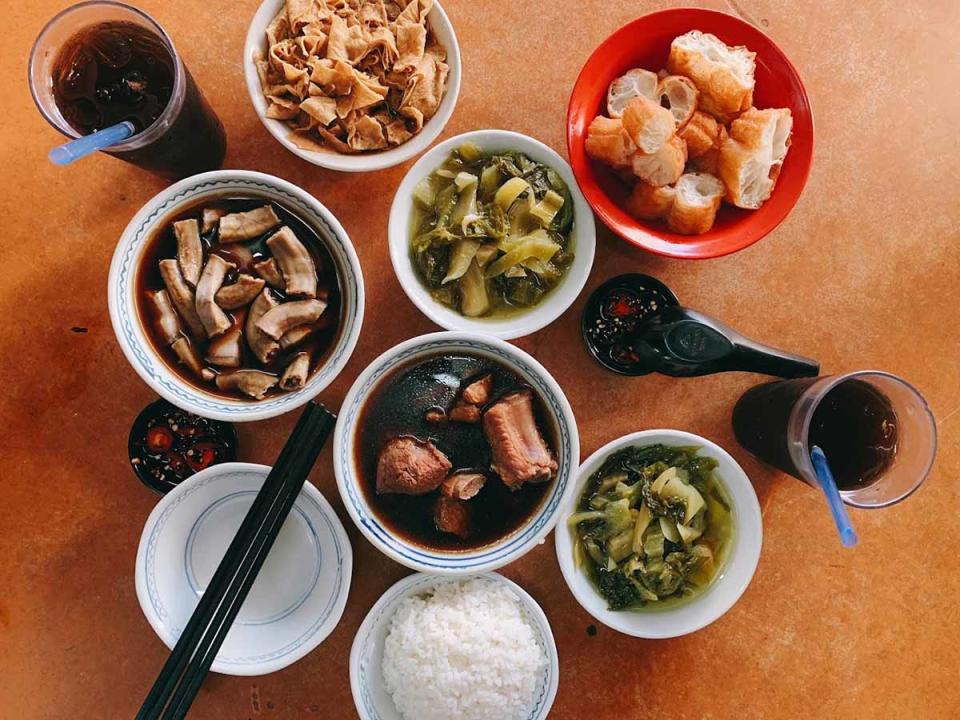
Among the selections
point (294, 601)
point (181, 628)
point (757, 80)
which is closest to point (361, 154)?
point (757, 80)

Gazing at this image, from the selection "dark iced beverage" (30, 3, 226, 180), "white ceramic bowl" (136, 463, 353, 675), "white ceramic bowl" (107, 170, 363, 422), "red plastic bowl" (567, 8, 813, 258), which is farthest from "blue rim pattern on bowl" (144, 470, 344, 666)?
"red plastic bowl" (567, 8, 813, 258)

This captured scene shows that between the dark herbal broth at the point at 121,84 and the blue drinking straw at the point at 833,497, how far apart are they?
1.58 meters

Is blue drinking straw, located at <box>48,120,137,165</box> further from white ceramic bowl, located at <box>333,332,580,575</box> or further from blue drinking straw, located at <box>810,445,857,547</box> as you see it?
blue drinking straw, located at <box>810,445,857,547</box>

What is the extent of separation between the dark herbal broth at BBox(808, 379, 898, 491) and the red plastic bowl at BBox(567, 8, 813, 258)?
0.44 m

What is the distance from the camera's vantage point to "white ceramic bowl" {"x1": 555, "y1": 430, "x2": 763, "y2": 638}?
188cm

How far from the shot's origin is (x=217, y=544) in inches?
77.7

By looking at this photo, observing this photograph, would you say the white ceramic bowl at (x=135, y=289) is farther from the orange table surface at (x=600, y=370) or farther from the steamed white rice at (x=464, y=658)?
the steamed white rice at (x=464, y=658)

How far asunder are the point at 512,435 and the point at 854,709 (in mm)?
1240

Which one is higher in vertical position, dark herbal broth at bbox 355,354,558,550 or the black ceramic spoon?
the black ceramic spoon

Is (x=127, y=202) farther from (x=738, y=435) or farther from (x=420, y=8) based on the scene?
(x=738, y=435)

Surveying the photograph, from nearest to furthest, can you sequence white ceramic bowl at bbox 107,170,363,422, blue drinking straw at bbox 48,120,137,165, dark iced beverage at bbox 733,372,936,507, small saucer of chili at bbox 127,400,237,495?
blue drinking straw at bbox 48,120,137,165 < white ceramic bowl at bbox 107,170,363,422 < dark iced beverage at bbox 733,372,936,507 < small saucer of chili at bbox 127,400,237,495

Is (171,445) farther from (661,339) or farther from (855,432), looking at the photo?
(855,432)

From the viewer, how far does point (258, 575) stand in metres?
1.96

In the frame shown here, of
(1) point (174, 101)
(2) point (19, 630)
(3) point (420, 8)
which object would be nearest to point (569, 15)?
(3) point (420, 8)
